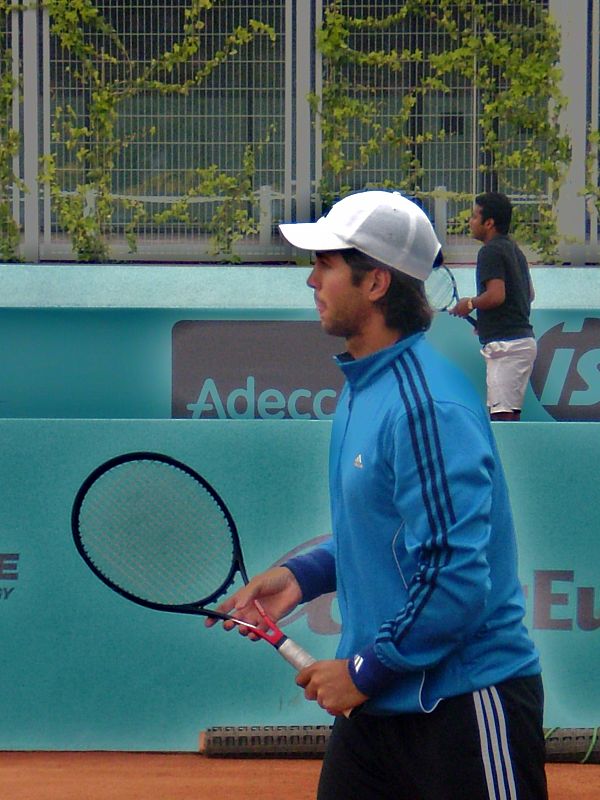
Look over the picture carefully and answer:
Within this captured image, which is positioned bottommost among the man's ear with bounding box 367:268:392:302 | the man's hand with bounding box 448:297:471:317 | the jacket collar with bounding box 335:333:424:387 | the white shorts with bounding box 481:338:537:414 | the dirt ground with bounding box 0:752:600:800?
the dirt ground with bounding box 0:752:600:800

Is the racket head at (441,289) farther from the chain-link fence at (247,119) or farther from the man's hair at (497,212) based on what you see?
the chain-link fence at (247,119)

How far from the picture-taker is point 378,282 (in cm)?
261

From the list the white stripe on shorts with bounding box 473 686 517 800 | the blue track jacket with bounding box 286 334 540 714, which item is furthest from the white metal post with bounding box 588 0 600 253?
the white stripe on shorts with bounding box 473 686 517 800

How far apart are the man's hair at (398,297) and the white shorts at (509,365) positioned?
5.95 metres

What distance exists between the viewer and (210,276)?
34.4 feet

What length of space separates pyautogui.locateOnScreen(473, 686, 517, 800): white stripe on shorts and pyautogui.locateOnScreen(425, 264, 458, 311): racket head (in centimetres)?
557

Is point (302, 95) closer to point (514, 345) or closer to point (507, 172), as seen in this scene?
point (507, 172)

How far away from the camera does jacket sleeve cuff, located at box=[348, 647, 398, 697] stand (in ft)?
7.84

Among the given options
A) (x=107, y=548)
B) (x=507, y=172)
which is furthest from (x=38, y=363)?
(x=107, y=548)

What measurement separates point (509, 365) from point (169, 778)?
4.16 m

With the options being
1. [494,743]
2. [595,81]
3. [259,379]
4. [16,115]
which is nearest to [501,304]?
[259,379]

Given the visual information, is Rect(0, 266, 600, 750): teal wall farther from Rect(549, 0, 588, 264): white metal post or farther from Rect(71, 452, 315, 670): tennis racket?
Rect(549, 0, 588, 264): white metal post

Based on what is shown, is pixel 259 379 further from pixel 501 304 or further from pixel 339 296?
pixel 339 296

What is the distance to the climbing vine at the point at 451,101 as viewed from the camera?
35.2 ft
